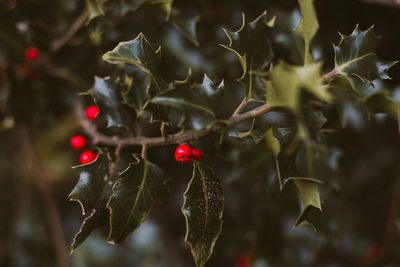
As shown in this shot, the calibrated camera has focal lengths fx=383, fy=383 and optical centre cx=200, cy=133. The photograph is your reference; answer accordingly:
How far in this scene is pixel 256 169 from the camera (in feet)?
4.04

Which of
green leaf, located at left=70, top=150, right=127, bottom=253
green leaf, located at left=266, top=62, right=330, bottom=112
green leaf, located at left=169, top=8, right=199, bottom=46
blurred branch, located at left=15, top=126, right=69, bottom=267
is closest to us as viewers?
green leaf, located at left=266, top=62, right=330, bottom=112

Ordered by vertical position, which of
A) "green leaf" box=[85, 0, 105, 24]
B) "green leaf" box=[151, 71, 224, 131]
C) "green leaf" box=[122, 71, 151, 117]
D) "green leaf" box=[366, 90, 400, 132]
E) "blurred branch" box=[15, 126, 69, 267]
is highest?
"green leaf" box=[366, 90, 400, 132]

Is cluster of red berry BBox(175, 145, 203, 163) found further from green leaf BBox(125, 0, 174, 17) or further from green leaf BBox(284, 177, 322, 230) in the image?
green leaf BBox(125, 0, 174, 17)

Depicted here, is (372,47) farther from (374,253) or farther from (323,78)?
(374,253)

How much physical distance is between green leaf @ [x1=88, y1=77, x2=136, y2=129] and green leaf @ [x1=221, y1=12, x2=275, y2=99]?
1.01ft

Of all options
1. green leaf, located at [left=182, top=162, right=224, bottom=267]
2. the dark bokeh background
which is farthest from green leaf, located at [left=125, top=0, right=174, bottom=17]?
green leaf, located at [left=182, top=162, right=224, bottom=267]

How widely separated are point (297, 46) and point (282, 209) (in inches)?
25.6

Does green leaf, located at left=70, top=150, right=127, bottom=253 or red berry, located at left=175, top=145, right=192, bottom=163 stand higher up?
red berry, located at left=175, top=145, right=192, bottom=163

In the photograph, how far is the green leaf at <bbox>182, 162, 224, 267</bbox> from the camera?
74cm

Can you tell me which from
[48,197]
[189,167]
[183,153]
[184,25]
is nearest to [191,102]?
[183,153]

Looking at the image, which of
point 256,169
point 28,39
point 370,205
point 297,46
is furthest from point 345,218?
point 28,39

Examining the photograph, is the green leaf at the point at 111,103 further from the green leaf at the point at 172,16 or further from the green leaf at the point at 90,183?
the green leaf at the point at 172,16

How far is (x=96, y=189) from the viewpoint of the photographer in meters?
0.83

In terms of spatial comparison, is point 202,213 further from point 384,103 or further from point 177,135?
point 384,103
